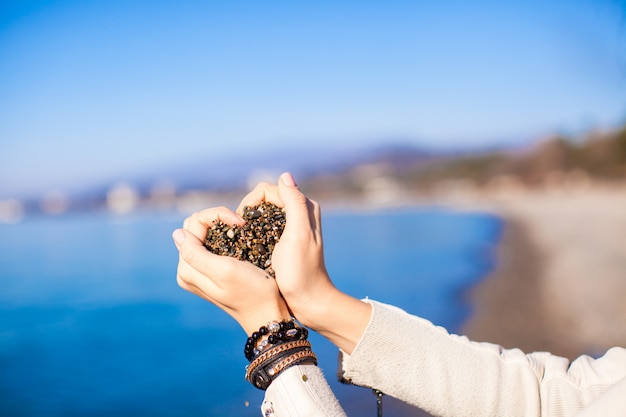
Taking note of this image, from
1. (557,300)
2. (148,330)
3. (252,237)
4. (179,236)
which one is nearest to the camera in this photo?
(179,236)

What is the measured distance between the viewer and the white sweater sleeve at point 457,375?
113 centimetres

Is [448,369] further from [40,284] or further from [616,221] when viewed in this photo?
[616,221]

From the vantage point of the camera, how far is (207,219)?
1.34 meters

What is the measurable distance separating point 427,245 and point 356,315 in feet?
49.2

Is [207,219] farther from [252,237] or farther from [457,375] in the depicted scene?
[457,375]

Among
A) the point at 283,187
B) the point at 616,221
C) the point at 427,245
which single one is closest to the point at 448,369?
the point at 283,187

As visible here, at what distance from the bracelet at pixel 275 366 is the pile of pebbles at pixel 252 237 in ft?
0.81

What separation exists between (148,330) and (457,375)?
647cm

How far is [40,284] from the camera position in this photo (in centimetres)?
1155

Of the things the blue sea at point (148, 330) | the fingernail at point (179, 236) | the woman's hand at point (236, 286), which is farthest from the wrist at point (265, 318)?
the blue sea at point (148, 330)

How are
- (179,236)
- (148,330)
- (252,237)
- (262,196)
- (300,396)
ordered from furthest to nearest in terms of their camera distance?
1. (148,330)
2. (262,196)
3. (252,237)
4. (179,236)
5. (300,396)

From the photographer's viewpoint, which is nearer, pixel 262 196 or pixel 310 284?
pixel 310 284

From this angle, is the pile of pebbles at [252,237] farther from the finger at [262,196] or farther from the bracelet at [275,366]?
the bracelet at [275,366]

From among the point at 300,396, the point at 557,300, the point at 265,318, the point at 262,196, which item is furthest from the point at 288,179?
the point at 557,300
